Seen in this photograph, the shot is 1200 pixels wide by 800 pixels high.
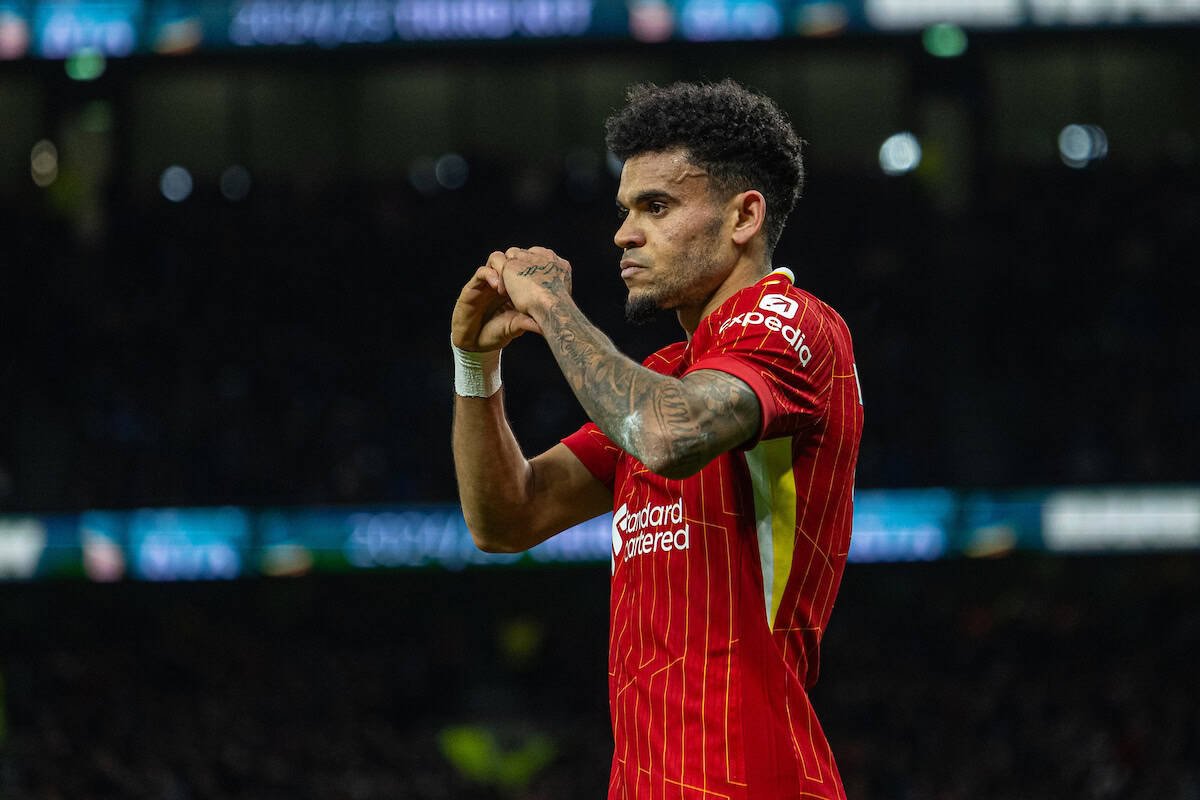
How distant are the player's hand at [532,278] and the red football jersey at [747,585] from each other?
0.31 metres

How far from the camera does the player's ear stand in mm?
2783

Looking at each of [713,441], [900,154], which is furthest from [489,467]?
[900,154]

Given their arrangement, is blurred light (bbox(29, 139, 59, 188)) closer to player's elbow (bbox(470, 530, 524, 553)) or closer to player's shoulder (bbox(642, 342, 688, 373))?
player's elbow (bbox(470, 530, 524, 553))

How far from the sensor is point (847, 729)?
1617 cm

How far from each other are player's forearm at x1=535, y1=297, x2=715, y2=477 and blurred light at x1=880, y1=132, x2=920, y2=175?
17168 millimetres

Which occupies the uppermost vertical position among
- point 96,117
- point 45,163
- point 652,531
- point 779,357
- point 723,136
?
point 96,117

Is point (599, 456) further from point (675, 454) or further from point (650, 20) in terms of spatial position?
point (650, 20)

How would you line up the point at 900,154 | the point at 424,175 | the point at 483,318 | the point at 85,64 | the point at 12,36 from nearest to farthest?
the point at 483,318 → the point at 12,36 → the point at 85,64 → the point at 900,154 → the point at 424,175

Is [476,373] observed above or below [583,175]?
below

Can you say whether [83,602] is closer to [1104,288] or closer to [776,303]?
[1104,288]

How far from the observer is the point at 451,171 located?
20578 millimetres

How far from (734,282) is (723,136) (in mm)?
294

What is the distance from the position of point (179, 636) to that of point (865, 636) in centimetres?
909

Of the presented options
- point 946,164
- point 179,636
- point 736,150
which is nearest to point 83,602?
point 179,636
